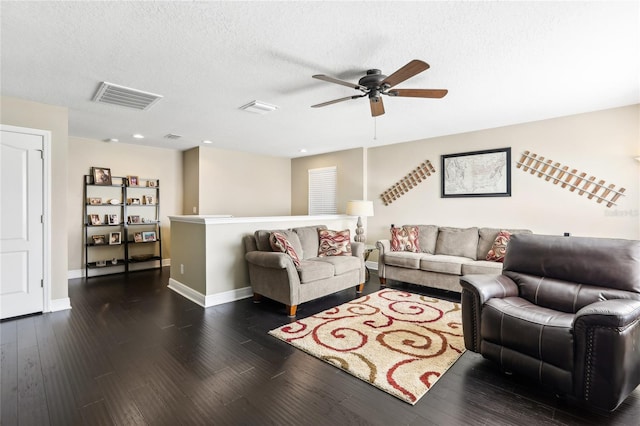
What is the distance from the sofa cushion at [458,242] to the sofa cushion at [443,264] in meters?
0.18

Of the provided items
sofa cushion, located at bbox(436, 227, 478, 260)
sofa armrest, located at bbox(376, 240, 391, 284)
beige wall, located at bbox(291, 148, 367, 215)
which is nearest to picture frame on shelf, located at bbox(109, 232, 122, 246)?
beige wall, located at bbox(291, 148, 367, 215)

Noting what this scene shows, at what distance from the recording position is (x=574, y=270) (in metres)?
2.42

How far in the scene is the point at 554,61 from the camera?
8.36ft

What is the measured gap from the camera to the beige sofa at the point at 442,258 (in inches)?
161

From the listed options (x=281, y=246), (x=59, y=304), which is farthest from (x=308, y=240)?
(x=59, y=304)

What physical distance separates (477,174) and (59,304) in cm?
603

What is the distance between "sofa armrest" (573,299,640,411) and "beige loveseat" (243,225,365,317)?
2470 millimetres

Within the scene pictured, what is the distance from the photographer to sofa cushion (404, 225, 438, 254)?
4938mm

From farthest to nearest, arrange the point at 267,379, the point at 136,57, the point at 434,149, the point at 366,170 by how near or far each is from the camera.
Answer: the point at 366,170, the point at 434,149, the point at 136,57, the point at 267,379

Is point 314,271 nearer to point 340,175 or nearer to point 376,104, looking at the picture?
point 376,104

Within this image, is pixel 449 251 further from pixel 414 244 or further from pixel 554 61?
pixel 554 61

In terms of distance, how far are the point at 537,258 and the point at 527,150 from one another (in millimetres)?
2416

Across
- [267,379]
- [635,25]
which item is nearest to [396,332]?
[267,379]

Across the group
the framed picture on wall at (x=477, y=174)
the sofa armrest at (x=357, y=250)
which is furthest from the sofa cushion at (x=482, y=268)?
the sofa armrest at (x=357, y=250)
